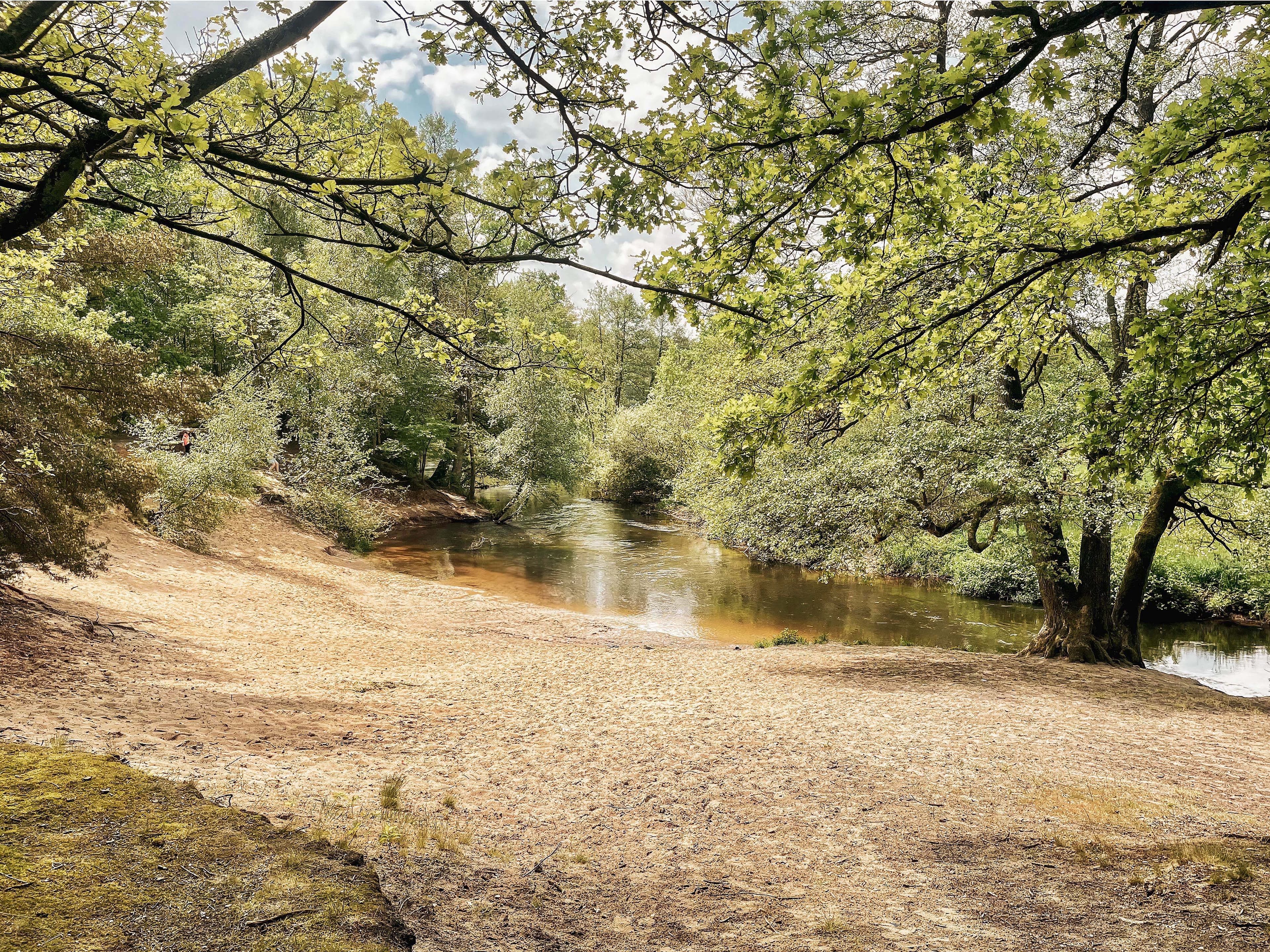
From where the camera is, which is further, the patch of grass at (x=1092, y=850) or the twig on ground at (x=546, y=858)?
the patch of grass at (x=1092, y=850)

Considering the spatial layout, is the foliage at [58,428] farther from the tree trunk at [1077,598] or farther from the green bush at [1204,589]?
the green bush at [1204,589]

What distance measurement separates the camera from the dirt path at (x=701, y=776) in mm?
3164

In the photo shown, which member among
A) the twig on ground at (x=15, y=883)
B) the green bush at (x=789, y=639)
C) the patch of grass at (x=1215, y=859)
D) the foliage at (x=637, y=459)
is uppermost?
the foliage at (x=637, y=459)

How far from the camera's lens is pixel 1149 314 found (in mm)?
5398

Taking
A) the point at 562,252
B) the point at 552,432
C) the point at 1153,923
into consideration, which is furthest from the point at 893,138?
the point at 552,432

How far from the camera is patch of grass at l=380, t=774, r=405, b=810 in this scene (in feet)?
13.6

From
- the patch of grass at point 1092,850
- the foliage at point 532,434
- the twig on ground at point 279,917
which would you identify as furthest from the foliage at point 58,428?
the foliage at point 532,434

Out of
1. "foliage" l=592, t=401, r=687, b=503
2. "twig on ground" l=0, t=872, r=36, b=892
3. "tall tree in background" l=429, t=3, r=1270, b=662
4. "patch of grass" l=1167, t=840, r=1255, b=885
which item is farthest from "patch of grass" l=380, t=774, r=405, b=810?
"foliage" l=592, t=401, r=687, b=503

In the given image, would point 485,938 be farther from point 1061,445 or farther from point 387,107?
point 1061,445

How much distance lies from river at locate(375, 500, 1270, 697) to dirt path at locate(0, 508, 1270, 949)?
16.9ft

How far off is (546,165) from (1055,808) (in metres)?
5.60

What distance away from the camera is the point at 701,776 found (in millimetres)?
5516

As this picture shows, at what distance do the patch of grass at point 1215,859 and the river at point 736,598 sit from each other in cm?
1068

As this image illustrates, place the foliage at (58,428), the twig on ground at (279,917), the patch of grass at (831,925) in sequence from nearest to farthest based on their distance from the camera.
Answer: the twig on ground at (279,917) < the patch of grass at (831,925) < the foliage at (58,428)
